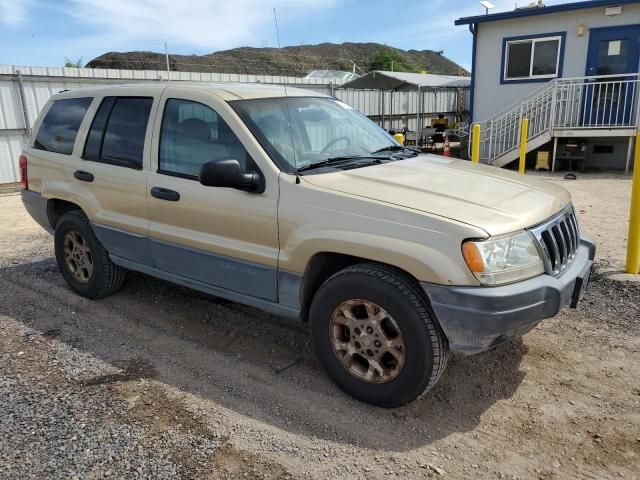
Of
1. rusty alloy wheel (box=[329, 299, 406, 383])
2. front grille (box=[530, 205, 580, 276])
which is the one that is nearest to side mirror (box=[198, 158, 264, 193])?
rusty alloy wheel (box=[329, 299, 406, 383])

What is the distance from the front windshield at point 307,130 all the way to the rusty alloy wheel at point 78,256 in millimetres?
2298

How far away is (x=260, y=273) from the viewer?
353cm

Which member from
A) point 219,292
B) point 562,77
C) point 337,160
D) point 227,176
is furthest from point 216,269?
point 562,77

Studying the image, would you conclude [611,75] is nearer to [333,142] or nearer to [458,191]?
[333,142]

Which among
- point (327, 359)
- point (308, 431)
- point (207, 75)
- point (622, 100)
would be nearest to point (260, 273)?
point (327, 359)

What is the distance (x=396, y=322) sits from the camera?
9.83 feet

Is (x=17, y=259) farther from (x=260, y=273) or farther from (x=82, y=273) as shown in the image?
(x=260, y=273)

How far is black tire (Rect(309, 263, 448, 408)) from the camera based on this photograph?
293 centimetres

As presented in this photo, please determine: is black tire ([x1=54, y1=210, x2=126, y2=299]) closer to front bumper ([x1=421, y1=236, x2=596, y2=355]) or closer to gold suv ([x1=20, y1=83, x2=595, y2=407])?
gold suv ([x1=20, y1=83, x2=595, y2=407])

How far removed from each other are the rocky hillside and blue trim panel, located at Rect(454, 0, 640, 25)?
49.9 ft

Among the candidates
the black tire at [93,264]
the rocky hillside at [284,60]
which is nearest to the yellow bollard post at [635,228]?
the black tire at [93,264]

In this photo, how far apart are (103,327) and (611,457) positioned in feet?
12.5

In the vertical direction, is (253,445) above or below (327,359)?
below

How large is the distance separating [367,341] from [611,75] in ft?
41.6
